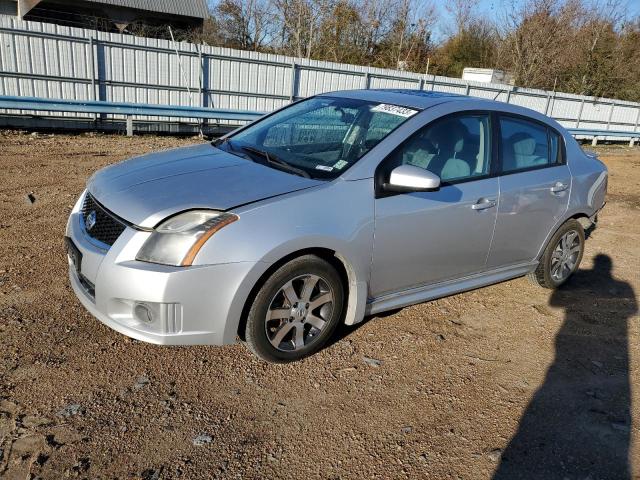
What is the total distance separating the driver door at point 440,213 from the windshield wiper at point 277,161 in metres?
0.51

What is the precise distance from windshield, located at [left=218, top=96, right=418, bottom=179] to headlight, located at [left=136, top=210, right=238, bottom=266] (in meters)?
0.77

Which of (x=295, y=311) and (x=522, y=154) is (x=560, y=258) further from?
(x=295, y=311)

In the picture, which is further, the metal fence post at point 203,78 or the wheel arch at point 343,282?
the metal fence post at point 203,78

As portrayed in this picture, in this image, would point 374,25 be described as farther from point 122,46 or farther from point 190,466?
point 190,466

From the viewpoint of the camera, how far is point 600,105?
77.5 ft

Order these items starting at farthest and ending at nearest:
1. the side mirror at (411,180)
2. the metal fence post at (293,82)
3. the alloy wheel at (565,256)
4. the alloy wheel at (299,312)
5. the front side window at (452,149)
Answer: the metal fence post at (293,82) → the alloy wheel at (565,256) → the front side window at (452,149) → the side mirror at (411,180) → the alloy wheel at (299,312)

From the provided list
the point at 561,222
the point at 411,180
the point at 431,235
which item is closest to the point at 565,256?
the point at 561,222

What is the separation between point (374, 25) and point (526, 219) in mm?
25877

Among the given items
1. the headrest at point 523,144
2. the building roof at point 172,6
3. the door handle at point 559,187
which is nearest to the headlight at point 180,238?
the headrest at point 523,144

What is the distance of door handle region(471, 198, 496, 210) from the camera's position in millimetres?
3934

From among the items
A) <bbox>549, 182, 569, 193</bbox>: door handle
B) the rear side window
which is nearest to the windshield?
the rear side window

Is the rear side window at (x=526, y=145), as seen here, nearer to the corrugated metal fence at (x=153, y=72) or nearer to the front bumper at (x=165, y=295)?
the front bumper at (x=165, y=295)

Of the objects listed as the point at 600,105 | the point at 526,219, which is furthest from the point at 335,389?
the point at 600,105

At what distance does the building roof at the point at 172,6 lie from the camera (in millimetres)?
23781
